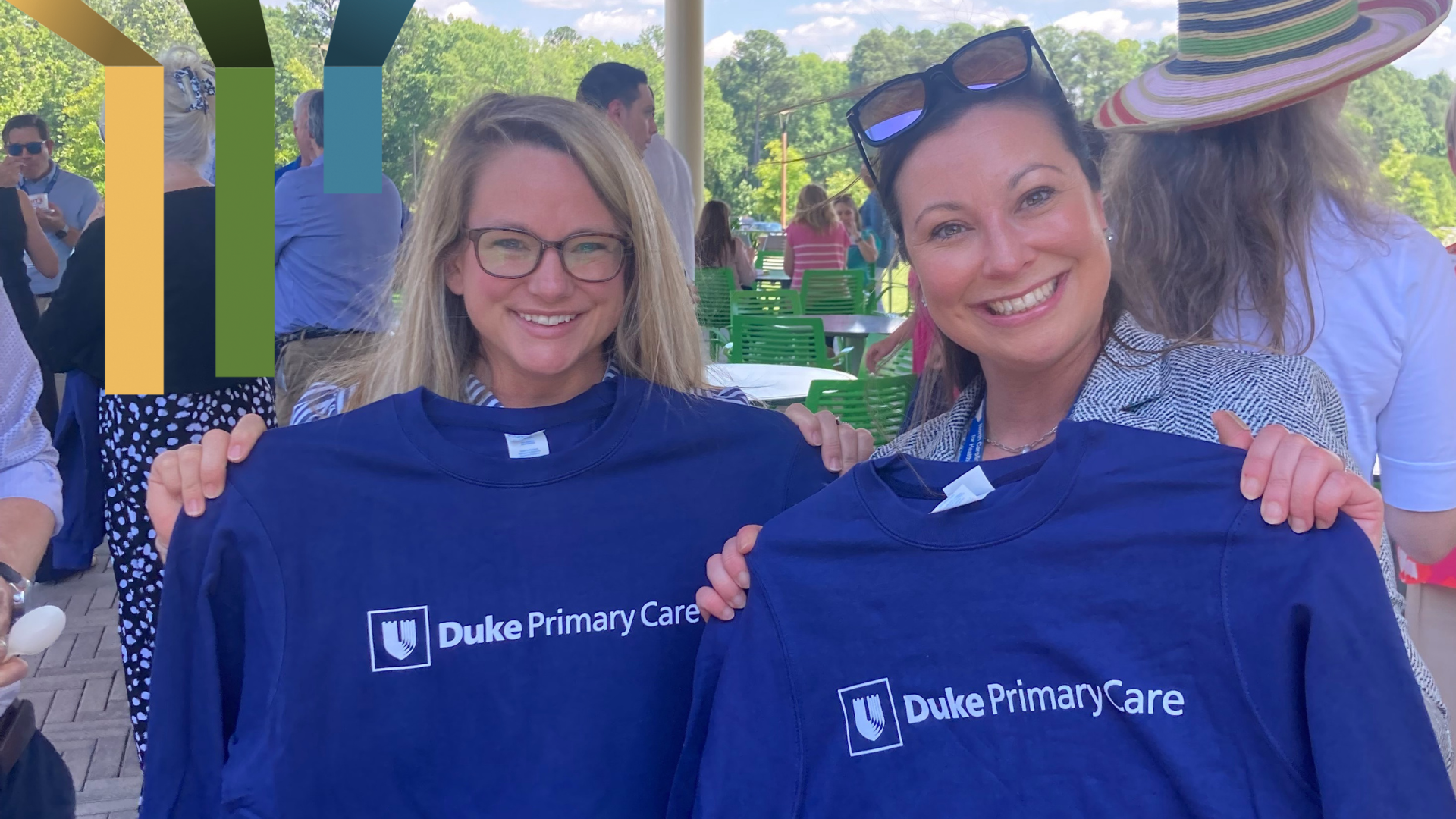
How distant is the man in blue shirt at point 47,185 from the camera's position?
5621 millimetres

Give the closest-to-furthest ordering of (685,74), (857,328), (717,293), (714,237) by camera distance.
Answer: (857,328), (717,293), (714,237), (685,74)

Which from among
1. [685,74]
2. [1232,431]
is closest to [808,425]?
[1232,431]

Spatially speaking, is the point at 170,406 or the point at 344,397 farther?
the point at 170,406

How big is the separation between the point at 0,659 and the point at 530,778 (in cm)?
72

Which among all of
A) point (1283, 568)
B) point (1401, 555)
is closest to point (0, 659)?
point (1283, 568)

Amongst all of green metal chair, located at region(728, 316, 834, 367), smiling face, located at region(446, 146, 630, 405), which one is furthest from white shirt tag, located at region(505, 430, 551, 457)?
green metal chair, located at region(728, 316, 834, 367)

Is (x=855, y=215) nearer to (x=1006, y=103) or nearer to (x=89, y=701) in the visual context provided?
(x=89, y=701)

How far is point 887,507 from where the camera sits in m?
1.34

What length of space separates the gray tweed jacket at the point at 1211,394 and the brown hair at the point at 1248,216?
0.29 metres

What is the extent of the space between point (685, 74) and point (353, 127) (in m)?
9.33

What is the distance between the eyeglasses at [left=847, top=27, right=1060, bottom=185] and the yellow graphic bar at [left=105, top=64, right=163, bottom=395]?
106cm

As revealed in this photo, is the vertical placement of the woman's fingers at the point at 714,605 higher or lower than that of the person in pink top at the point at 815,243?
lower

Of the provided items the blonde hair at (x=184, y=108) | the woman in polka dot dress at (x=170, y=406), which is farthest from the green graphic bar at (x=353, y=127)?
the woman in polka dot dress at (x=170, y=406)

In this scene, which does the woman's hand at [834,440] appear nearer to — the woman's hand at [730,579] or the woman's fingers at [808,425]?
the woman's fingers at [808,425]
